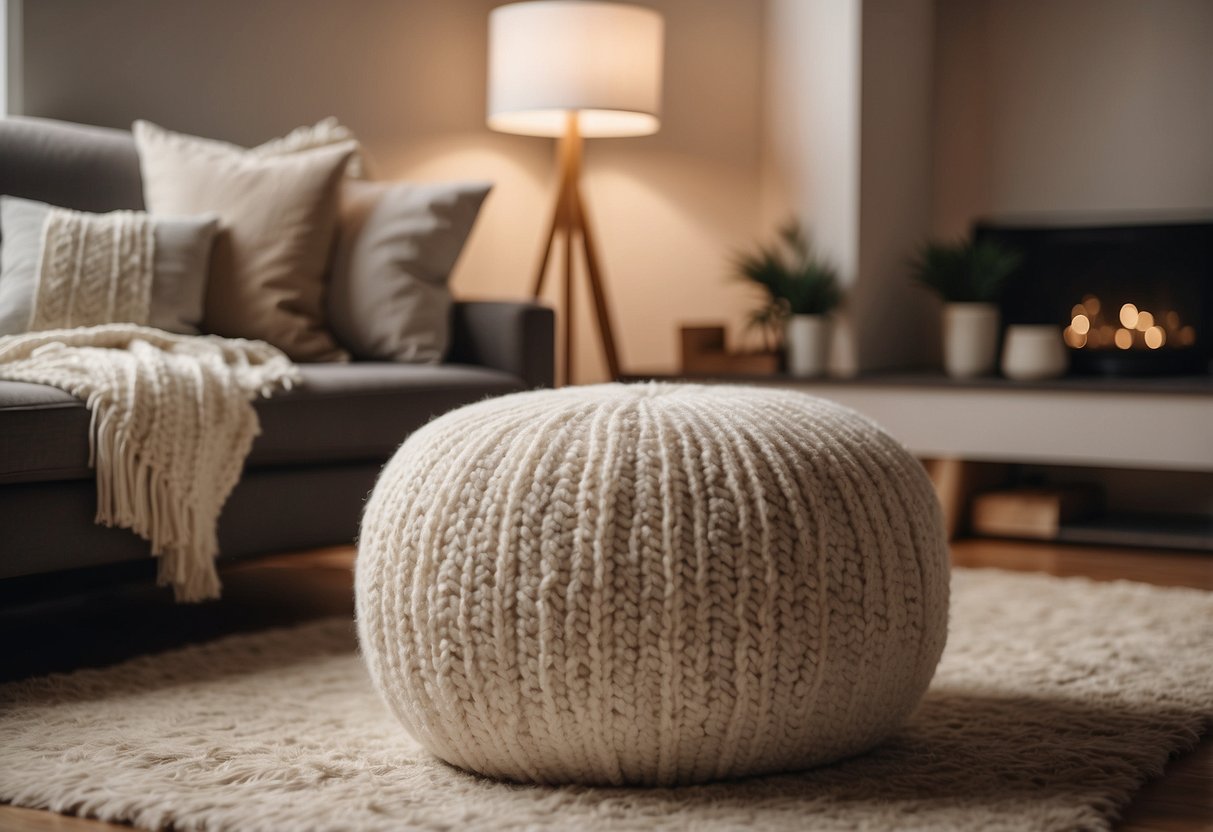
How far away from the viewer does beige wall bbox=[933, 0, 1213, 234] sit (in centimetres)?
386

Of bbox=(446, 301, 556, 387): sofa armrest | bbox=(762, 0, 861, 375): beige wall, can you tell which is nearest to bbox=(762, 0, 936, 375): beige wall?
bbox=(762, 0, 861, 375): beige wall

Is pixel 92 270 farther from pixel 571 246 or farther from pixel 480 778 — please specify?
pixel 571 246

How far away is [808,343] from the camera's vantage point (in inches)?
151

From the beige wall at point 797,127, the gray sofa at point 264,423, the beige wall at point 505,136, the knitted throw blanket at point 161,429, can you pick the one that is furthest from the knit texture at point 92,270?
the beige wall at point 797,127

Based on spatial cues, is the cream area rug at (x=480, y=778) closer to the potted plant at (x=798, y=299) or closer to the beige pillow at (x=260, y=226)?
the beige pillow at (x=260, y=226)

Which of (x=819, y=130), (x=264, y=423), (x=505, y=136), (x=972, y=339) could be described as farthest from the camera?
(x=505, y=136)

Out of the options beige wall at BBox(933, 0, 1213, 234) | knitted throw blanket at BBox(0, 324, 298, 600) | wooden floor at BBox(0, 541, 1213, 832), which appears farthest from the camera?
beige wall at BBox(933, 0, 1213, 234)

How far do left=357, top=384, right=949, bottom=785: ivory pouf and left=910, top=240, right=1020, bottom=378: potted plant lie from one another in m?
2.30

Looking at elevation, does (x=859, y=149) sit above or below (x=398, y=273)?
above

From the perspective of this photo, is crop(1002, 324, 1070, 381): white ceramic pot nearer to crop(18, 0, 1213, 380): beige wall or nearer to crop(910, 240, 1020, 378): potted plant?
crop(910, 240, 1020, 378): potted plant

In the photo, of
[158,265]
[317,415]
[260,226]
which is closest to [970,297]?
[260,226]

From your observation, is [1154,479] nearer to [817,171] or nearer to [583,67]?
[817,171]

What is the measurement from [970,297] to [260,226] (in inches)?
78.1

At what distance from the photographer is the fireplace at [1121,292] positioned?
3734 mm
